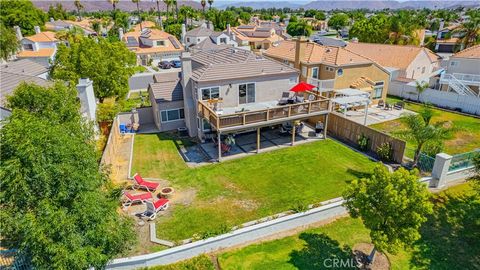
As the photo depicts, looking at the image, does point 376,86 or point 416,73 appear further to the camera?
point 416,73

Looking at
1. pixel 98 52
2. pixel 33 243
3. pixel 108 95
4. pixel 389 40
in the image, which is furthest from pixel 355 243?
pixel 389 40

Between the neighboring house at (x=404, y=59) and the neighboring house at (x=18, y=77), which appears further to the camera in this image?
the neighboring house at (x=404, y=59)

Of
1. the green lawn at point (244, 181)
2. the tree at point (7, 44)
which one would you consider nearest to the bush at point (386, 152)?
the green lawn at point (244, 181)

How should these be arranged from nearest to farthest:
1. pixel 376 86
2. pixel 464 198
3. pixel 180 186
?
pixel 464 198
pixel 180 186
pixel 376 86

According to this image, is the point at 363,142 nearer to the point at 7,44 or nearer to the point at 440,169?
the point at 440,169

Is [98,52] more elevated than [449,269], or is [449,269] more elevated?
[98,52]

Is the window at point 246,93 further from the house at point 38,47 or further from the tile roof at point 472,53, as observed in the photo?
the house at point 38,47

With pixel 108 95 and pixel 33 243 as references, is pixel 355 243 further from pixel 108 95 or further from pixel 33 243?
pixel 108 95
